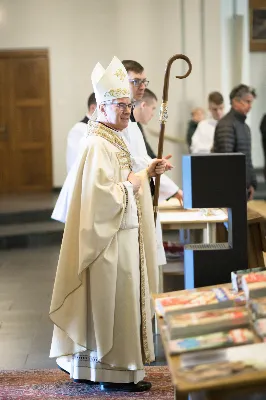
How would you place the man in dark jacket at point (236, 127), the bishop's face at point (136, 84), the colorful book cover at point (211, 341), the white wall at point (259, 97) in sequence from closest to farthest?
the colorful book cover at point (211, 341), the bishop's face at point (136, 84), the man in dark jacket at point (236, 127), the white wall at point (259, 97)

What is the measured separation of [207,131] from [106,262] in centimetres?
644

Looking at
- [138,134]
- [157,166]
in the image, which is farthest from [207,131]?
[157,166]

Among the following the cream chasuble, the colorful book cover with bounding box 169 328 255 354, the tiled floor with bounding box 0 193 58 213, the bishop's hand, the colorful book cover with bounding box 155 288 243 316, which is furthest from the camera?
the tiled floor with bounding box 0 193 58 213

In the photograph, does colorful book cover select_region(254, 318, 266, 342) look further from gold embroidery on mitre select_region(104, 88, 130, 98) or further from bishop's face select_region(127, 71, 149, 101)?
bishop's face select_region(127, 71, 149, 101)

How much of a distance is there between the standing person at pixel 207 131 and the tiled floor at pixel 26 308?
7.80 ft

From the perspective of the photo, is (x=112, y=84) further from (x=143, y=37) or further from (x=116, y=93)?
Result: (x=143, y=37)

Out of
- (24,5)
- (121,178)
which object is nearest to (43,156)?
(24,5)

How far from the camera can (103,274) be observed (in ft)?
12.1

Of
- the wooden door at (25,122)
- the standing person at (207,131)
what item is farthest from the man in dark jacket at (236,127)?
the wooden door at (25,122)

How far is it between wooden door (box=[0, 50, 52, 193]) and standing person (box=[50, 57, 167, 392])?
332 inches

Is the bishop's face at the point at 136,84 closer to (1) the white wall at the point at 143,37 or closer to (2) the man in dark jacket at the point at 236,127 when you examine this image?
Result: (2) the man in dark jacket at the point at 236,127

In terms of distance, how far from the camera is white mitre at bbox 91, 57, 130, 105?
371cm

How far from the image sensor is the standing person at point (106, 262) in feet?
12.0

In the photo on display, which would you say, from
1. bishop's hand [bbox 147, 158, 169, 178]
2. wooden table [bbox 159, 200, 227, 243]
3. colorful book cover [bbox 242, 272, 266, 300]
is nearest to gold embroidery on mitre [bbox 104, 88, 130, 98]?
bishop's hand [bbox 147, 158, 169, 178]
